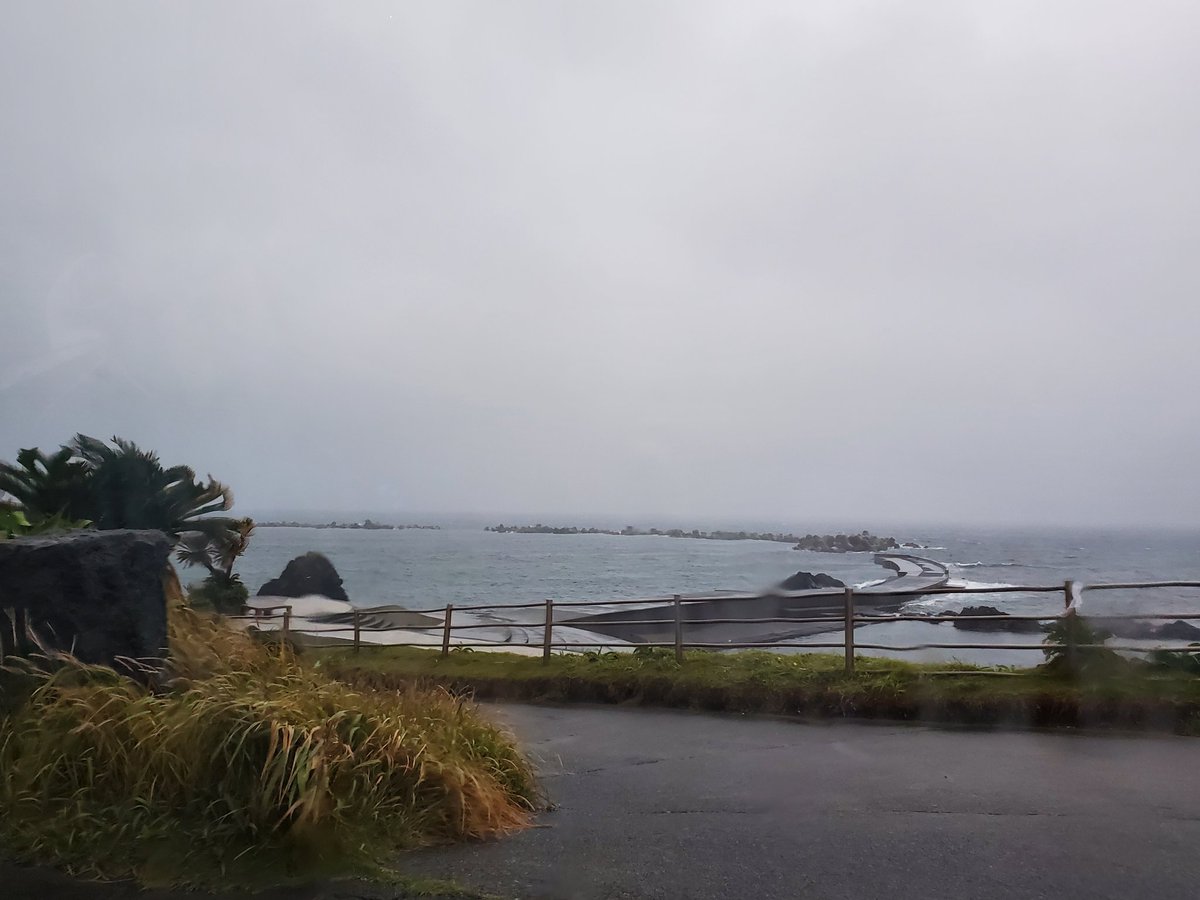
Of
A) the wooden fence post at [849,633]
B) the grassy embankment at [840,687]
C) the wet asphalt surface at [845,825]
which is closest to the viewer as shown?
the wet asphalt surface at [845,825]

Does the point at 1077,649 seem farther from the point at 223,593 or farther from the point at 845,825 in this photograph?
the point at 223,593

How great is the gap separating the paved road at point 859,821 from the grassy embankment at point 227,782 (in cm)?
42

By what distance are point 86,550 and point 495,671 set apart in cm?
785

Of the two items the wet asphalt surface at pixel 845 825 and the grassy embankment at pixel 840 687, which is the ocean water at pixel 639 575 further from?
the wet asphalt surface at pixel 845 825

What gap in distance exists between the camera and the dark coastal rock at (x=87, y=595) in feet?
19.8

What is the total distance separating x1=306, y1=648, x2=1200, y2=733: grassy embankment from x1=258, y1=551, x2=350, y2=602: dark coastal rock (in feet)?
61.7

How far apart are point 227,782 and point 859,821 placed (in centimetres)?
387

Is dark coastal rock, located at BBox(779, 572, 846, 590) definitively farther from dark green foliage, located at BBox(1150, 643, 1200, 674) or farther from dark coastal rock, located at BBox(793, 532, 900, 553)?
dark coastal rock, located at BBox(793, 532, 900, 553)

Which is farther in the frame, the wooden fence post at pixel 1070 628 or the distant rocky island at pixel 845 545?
the distant rocky island at pixel 845 545

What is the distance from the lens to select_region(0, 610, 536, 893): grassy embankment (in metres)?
4.74

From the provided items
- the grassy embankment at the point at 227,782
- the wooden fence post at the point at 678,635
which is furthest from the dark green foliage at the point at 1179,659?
the grassy embankment at the point at 227,782

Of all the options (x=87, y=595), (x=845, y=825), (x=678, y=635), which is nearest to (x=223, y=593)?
(x=678, y=635)

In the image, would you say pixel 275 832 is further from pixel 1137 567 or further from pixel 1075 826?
pixel 1137 567

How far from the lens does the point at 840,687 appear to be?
10.2 metres
